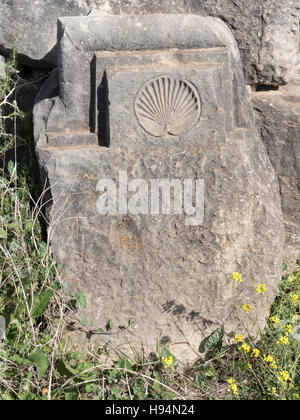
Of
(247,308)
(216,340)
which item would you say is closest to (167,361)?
(216,340)

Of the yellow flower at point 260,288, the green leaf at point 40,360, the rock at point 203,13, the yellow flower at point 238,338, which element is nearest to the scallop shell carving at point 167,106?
the rock at point 203,13

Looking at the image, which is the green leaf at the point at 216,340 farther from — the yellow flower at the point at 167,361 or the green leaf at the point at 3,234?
the green leaf at the point at 3,234

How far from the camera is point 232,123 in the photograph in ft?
7.95

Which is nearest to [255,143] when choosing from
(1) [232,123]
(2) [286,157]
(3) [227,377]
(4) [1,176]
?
(1) [232,123]

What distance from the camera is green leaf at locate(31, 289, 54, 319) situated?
234 centimetres

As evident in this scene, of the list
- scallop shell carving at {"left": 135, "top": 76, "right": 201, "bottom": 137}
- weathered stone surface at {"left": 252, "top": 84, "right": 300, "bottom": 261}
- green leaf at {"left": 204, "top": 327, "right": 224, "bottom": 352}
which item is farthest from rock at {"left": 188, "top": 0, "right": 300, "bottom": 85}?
green leaf at {"left": 204, "top": 327, "right": 224, "bottom": 352}

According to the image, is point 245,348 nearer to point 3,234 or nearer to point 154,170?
point 154,170

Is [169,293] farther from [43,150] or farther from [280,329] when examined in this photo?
[43,150]

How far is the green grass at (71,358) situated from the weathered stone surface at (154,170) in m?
0.10

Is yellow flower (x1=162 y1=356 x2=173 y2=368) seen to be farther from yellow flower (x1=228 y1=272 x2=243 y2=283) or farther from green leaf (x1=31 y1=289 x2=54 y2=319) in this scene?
green leaf (x1=31 y1=289 x2=54 y2=319)

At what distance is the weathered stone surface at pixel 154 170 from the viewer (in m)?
2.33

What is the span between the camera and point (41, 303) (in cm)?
235

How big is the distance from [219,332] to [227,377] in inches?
7.7

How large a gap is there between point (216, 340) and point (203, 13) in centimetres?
152
